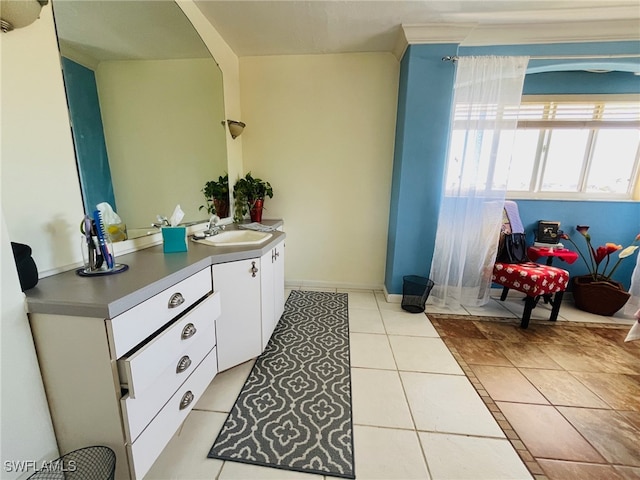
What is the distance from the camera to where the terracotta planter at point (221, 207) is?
7.24ft

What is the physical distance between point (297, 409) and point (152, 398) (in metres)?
0.73

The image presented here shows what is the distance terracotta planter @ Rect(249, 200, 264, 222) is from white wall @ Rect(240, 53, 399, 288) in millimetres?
283

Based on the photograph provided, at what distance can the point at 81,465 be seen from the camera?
0.86m

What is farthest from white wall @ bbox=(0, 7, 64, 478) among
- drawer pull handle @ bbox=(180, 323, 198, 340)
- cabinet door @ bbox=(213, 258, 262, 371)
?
cabinet door @ bbox=(213, 258, 262, 371)

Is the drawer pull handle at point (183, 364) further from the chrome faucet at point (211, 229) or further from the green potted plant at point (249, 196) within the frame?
the green potted plant at point (249, 196)

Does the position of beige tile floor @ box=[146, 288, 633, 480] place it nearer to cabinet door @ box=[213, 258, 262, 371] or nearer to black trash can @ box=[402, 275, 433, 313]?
cabinet door @ box=[213, 258, 262, 371]

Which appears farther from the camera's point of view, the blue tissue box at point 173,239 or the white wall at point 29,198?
the blue tissue box at point 173,239

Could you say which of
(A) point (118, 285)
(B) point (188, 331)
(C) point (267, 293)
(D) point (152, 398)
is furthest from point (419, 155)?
(D) point (152, 398)

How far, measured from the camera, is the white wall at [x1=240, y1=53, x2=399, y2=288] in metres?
2.55

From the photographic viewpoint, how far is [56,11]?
97 cm

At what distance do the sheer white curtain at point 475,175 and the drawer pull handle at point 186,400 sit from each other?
86.8 inches

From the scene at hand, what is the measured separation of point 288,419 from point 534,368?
66.0 inches

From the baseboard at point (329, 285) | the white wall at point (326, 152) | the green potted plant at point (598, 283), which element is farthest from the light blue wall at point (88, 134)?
the green potted plant at point (598, 283)

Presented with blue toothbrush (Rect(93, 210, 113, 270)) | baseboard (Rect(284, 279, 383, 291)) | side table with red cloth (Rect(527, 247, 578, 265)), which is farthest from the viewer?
baseboard (Rect(284, 279, 383, 291))
